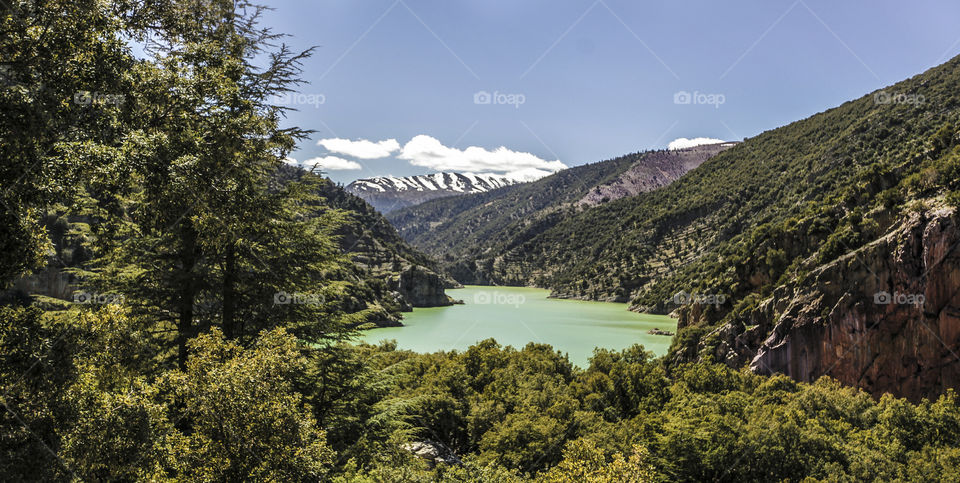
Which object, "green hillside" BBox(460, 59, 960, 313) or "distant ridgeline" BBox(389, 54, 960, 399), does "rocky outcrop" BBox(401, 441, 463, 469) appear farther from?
"green hillside" BBox(460, 59, 960, 313)

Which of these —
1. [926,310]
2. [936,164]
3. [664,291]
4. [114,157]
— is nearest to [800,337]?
[926,310]

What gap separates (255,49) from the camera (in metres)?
13.9

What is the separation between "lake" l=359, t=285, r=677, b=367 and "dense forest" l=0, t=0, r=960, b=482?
1031 inches

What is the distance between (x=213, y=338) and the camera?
25.0 feet

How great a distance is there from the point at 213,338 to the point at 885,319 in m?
35.6

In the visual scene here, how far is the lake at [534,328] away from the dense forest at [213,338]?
26180 mm

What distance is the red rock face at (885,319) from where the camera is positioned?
26.5 metres

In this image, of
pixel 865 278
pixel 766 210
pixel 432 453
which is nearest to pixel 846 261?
pixel 865 278

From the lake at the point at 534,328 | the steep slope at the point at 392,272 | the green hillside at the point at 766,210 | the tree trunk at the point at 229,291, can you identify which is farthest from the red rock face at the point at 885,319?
the steep slope at the point at 392,272

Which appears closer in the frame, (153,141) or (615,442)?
(153,141)

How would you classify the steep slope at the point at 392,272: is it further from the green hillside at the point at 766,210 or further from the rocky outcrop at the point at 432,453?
the rocky outcrop at the point at 432,453

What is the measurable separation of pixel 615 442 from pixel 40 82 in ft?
62.4

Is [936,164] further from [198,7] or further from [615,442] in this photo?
[198,7]

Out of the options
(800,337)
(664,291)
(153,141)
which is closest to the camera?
(153,141)
